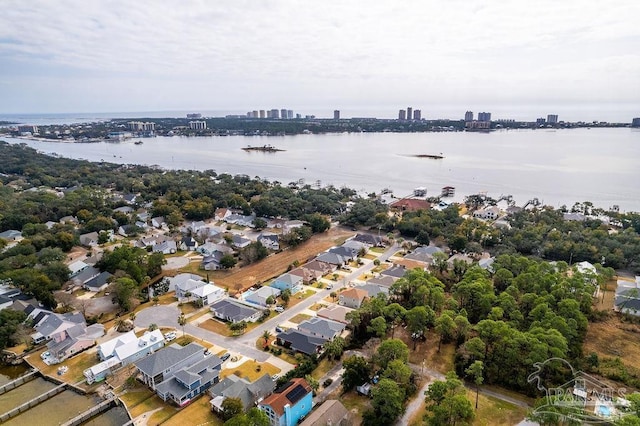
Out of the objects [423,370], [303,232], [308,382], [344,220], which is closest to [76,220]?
[303,232]

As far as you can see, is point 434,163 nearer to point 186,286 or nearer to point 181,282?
point 181,282

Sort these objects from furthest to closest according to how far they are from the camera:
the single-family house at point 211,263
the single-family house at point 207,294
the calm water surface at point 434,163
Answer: the calm water surface at point 434,163 < the single-family house at point 211,263 < the single-family house at point 207,294

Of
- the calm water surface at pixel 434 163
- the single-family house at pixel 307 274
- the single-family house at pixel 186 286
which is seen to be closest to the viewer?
the single-family house at pixel 186 286

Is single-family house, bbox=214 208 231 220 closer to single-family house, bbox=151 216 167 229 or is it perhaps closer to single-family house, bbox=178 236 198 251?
single-family house, bbox=151 216 167 229

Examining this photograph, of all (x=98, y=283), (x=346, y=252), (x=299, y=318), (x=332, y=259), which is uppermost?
(x=346, y=252)

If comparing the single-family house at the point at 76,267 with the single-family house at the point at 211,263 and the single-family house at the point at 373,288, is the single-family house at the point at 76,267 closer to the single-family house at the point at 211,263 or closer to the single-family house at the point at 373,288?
the single-family house at the point at 211,263

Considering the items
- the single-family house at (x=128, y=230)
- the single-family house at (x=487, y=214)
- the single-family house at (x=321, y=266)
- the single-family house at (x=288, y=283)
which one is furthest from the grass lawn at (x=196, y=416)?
the single-family house at (x=487, y=214)

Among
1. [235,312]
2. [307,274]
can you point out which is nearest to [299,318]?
[235,312]
